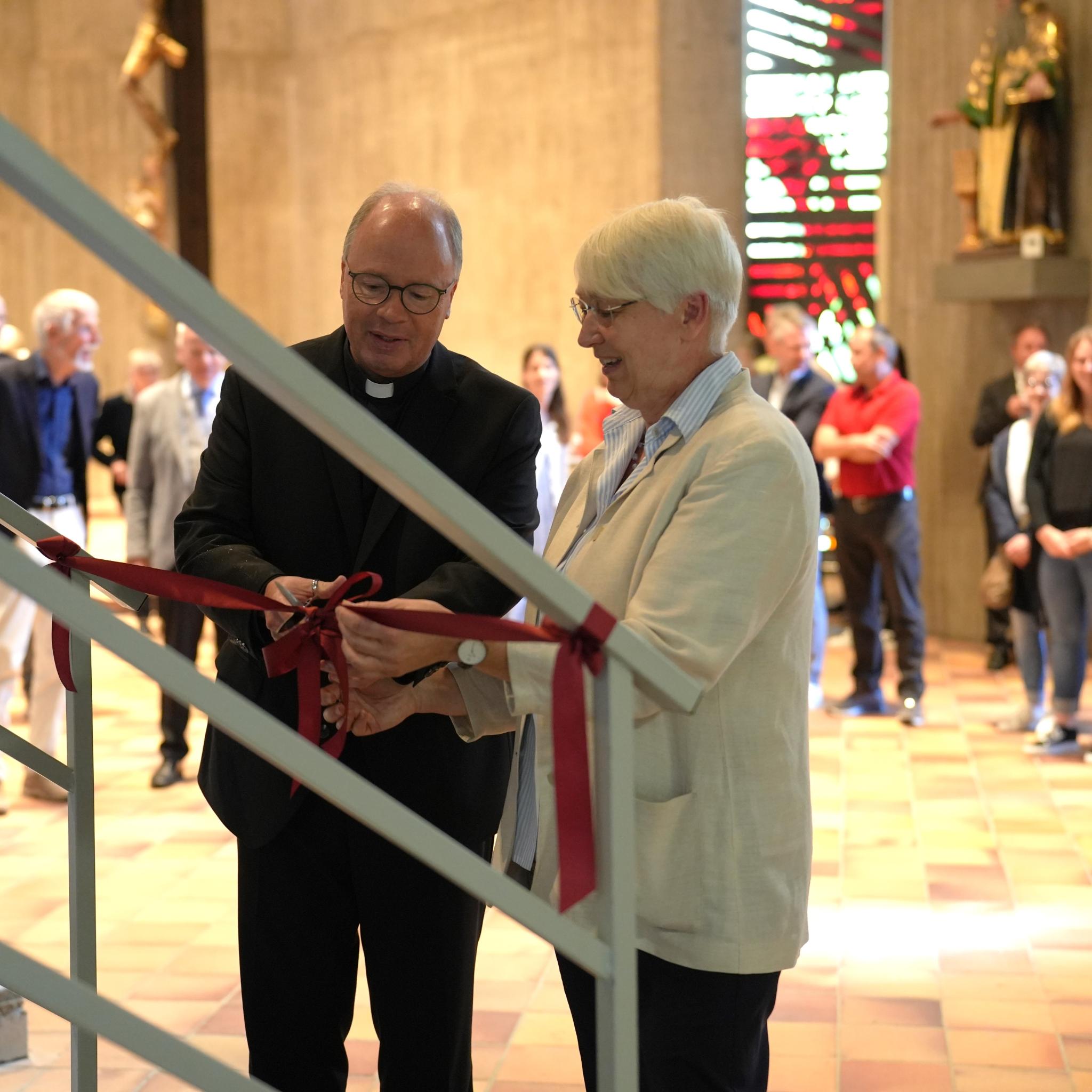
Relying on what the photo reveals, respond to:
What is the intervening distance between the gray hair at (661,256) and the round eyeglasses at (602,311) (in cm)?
1

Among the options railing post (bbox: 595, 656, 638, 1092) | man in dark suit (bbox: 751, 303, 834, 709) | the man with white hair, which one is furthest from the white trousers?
railing post (bbox: 595, 656, 638, 1092)

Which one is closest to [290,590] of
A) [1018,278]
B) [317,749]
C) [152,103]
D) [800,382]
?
[317,749]

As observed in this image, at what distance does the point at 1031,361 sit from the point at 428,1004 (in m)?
5.54

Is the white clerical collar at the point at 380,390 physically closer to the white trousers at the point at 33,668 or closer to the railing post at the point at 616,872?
the railing post at the point at 616,872

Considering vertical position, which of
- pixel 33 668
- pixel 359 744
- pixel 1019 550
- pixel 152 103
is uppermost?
pixel 152 103

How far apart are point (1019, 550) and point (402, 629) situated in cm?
539

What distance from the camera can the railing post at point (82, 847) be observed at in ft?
6.76

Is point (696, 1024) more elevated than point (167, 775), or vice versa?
point (696, 1024)

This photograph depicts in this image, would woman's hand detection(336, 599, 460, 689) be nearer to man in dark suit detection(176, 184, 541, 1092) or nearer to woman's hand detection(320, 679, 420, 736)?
woman's hand detection(320, 679, 420, 736)

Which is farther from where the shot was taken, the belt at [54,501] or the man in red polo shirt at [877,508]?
the man in red polo shirt at [877,508]

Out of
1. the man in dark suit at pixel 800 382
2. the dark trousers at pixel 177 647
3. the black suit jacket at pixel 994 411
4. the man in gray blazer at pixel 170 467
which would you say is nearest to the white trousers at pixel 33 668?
the man in gray blazer at pixel 170 467

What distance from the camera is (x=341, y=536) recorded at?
2.18 metres

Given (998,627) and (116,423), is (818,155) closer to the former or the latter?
(998,627)

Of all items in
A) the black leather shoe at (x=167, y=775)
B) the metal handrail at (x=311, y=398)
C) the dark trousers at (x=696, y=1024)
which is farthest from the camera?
the black leather shoe at (x=167, y=775)
